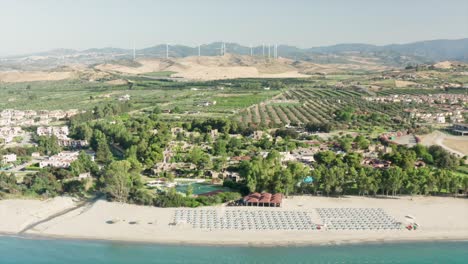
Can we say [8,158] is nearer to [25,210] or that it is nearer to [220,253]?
[25,210]

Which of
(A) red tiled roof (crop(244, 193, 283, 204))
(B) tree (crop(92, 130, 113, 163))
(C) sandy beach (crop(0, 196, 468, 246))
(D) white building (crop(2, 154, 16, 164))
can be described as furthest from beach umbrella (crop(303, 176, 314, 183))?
(D) white building (crop(2, 154, 16, 164))

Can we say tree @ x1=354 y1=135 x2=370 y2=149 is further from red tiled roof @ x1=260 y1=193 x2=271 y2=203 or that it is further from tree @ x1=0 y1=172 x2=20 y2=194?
tree @ x1=0 y1=172 x2=20 y2=194

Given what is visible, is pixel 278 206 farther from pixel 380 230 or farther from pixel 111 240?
pixel 111 240

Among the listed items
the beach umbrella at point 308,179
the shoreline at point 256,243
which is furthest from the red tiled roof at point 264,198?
the shoreline at point 256,243

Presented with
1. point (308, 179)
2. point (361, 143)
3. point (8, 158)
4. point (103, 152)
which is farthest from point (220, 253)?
point (8, 158)

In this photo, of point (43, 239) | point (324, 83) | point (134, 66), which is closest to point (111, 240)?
point (43, 239)

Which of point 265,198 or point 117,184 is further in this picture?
point 117,184
